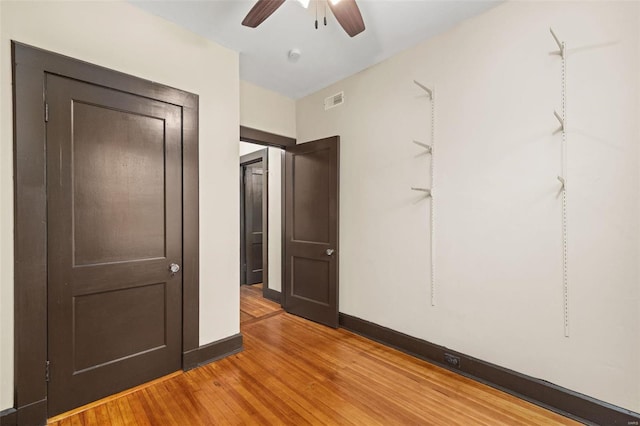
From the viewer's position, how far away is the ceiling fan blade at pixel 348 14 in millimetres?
1760

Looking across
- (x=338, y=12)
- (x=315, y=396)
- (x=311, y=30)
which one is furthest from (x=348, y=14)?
(x=315, y=396)

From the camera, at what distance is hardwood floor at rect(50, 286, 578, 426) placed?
190 cm

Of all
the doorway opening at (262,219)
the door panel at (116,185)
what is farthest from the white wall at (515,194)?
the door panel at (116,185)

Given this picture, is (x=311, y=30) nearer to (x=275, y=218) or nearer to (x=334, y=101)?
(x=334, y=101)

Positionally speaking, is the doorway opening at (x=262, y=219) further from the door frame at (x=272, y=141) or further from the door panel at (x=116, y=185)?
the door panel at (x=116, y=185)

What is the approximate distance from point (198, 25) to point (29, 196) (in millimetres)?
1862

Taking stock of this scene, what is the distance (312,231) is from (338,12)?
2.42 m

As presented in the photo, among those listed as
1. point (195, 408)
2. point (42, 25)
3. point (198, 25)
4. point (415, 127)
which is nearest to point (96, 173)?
point (42, 25)

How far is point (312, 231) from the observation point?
3688mm

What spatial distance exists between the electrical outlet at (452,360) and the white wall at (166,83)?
6.63 ft

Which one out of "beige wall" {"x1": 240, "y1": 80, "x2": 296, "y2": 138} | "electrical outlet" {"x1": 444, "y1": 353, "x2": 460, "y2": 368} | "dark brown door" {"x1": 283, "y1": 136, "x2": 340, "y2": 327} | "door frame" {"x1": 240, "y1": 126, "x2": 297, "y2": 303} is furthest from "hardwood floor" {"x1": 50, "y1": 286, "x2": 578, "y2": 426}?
"beige wall" {"x1": 240, "y1": 80, "x2": 296, "y2": 138}

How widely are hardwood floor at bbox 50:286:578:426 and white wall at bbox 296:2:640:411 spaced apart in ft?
1.09

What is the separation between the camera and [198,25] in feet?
8.17

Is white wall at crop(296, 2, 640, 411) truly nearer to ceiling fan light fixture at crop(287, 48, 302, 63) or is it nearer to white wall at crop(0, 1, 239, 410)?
ceiling fan light fixture at crop(287, 48, 302, 63)
